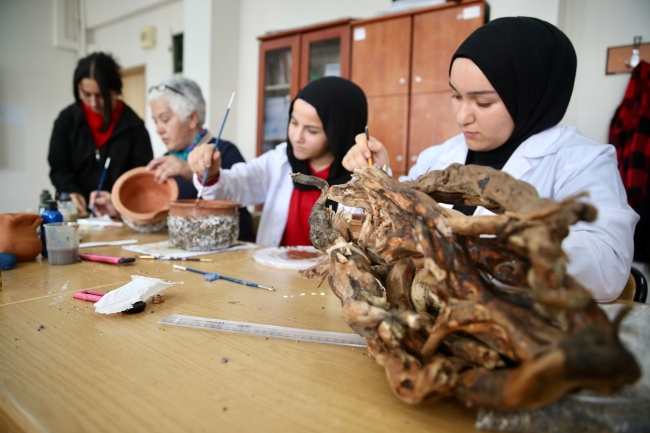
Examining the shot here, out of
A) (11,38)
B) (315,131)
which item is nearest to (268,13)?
(315,131)

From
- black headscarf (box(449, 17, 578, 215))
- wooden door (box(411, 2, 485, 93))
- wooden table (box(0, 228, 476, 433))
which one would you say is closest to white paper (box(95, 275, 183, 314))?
wooden table (box(0, 228, 476, 433))

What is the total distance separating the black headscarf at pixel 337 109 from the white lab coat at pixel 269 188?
338mm

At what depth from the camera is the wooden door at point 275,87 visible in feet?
11.7

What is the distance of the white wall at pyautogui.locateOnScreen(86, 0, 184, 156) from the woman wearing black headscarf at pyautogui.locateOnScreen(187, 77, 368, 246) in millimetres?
3303

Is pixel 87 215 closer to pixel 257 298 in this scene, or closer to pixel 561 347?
pixel 257 298

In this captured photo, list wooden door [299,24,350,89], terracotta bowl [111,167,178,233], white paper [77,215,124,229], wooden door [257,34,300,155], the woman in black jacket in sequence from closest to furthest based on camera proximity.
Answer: terracotta bowl [111,167,178,233] < white paper [77,215,124,229] < the woman in black jacket < wooden door [299,24,350,89] < wooden door [257,34,300,155]

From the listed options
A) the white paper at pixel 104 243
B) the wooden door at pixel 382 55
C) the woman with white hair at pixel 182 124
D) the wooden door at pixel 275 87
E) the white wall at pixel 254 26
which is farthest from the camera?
the white wall at pixel 254 26

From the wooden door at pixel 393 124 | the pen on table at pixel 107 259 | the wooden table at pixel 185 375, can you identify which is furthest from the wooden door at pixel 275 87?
the wooden table at pixel 185 375

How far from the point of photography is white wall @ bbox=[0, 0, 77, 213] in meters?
4.79

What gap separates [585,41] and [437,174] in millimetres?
2716

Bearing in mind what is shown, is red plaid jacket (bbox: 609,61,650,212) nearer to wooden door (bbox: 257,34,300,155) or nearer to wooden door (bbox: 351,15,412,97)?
wooden door (bbox: 351,15,412,97)

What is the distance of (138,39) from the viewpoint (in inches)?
200

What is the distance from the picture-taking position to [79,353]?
0.61m

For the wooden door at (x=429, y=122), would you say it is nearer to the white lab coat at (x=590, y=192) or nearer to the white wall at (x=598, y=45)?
the white wall at (x=598, y=45)
